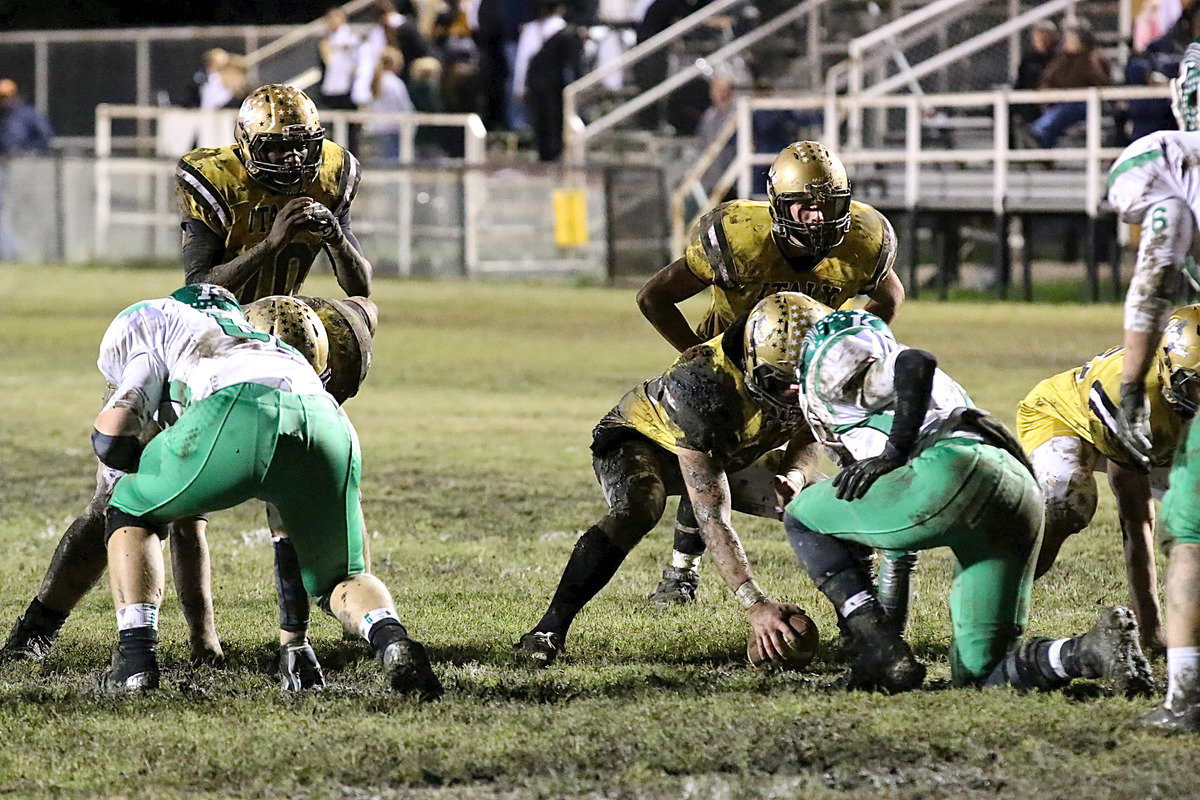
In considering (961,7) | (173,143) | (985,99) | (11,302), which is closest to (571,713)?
(985,99)

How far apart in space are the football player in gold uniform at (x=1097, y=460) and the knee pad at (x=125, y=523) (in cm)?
253

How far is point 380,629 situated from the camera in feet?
15.2

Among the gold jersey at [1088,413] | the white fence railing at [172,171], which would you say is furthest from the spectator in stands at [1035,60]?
the gold jersey at [1088,413]

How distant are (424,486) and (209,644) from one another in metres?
3.49

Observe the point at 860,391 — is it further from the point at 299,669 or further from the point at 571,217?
the point at 571,217

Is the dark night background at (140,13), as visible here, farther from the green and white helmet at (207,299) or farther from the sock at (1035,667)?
the sock at (1035,667)

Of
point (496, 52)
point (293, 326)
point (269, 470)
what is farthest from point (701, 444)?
point (496, 52)

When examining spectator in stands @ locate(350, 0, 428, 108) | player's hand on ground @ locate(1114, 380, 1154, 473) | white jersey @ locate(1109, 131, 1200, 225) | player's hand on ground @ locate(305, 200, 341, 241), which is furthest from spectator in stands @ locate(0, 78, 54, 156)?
white jersey @ locate(1109, 131, 1200, 225)

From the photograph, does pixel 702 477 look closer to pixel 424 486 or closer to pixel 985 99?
pixel 424 486

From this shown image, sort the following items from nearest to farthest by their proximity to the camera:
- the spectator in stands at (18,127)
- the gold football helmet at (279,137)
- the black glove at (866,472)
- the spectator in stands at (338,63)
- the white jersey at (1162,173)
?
the black glove at (866,472), the white jersey at (1162,173), the gold football helmet at (279,137), the spectator in stands at (338,63), the spectator in stands at (18,127)

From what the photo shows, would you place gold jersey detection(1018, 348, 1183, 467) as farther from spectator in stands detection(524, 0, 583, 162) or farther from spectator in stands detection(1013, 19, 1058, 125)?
spectator in stands detection(524, 0, 583, 162)

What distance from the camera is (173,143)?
923 inches

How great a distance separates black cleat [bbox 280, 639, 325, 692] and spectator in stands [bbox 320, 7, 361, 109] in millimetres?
19030

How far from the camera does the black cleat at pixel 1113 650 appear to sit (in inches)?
173
